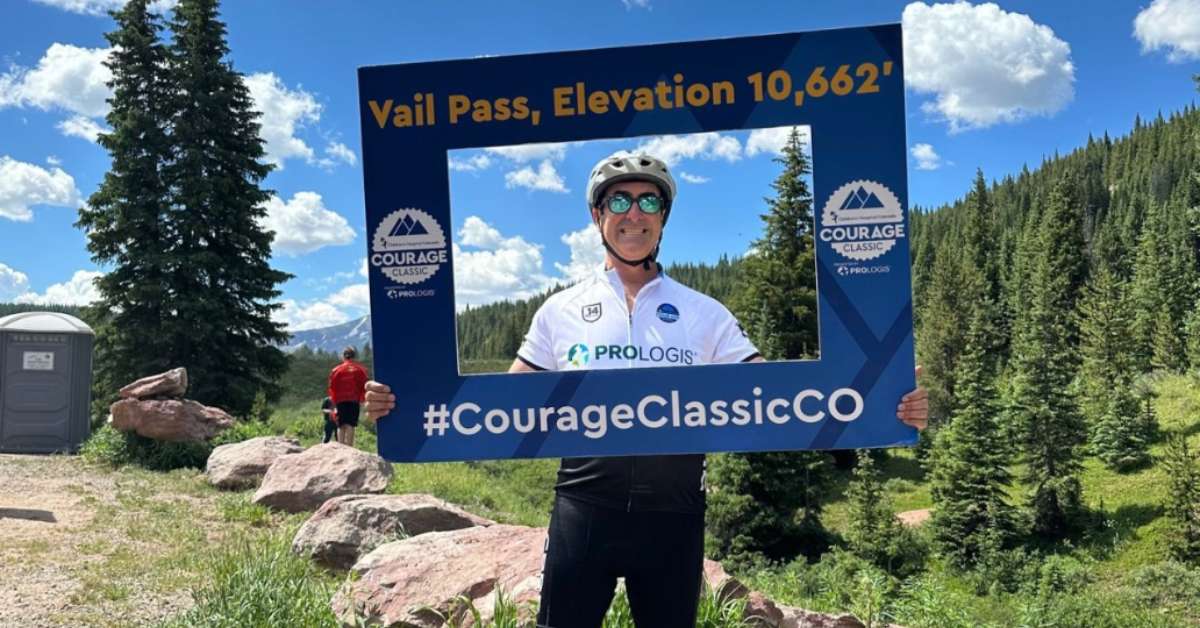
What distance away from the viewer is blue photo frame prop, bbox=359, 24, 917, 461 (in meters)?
3.00

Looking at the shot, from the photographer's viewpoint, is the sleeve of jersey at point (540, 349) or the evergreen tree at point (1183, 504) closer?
the sleeve of jersey at point (540, 349)

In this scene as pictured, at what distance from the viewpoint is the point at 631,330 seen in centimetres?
298

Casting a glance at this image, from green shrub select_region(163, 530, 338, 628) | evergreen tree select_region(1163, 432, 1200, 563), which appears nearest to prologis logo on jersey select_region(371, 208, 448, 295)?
green shrub select_region(163, 530, 338, 628)

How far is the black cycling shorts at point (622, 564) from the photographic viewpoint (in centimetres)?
274

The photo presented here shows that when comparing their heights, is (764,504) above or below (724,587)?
Answer: below

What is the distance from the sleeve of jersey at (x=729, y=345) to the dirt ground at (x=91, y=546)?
15.5 feet

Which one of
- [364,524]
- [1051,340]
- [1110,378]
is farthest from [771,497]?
[1051,340]

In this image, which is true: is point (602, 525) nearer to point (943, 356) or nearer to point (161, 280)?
point (161, 280)

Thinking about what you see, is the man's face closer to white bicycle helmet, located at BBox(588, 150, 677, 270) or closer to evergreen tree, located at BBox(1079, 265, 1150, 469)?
white bicycle helmet, located at BBox(588, 150, 677, 270)

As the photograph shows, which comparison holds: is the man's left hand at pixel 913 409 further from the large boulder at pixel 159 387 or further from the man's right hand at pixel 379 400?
the large boulder at pixel 159 387

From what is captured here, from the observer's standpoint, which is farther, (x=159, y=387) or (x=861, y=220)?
(x=159, y=387)

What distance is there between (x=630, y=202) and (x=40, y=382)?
661 inches

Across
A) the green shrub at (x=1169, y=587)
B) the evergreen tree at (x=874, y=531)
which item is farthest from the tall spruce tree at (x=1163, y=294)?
the evergreen tree at (x=874, y=531)

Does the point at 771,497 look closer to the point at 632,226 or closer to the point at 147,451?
the point at 147,451
